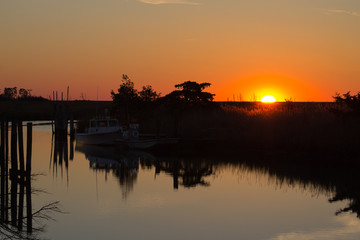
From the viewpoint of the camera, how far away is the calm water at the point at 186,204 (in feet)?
58.5

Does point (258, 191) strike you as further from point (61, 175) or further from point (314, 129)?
point (314, 129)

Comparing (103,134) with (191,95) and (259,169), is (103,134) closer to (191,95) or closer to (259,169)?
(191,95)

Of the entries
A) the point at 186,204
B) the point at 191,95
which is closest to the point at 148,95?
the point at 191,95

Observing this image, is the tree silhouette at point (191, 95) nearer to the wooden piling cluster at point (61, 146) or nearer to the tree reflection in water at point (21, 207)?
the wooden piling cluster at point (61, 146)

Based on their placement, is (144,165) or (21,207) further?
(144,165)

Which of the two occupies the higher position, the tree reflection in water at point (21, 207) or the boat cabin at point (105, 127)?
the boat cabin at point (105, 127)

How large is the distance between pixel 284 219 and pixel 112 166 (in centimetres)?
1727

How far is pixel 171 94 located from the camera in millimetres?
56719

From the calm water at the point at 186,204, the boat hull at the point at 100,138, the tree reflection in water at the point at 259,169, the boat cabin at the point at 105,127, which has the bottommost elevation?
the calm water at the point at 186,204

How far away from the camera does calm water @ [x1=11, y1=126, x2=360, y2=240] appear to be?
1783cm

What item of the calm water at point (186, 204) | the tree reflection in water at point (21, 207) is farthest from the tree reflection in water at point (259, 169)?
the tree reflection in water at point (21, 207)

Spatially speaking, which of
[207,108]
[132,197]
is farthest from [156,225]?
[207,108]

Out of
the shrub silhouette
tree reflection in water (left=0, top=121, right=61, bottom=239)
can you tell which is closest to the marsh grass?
the shrub silhouette

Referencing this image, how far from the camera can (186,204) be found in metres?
22.1
